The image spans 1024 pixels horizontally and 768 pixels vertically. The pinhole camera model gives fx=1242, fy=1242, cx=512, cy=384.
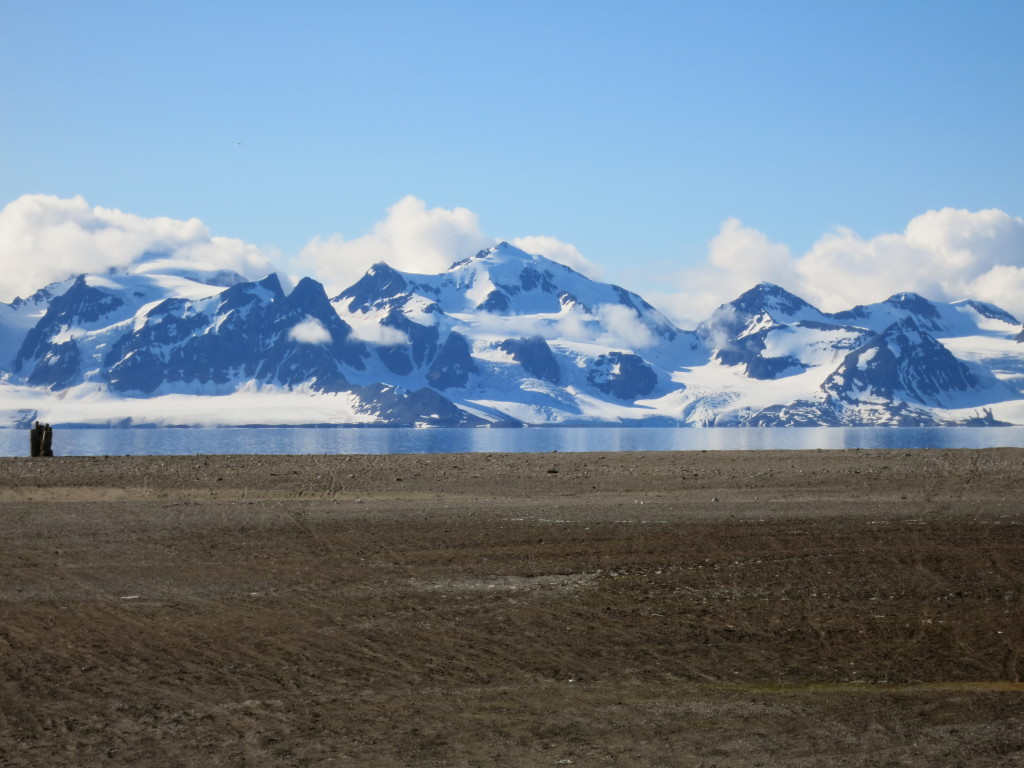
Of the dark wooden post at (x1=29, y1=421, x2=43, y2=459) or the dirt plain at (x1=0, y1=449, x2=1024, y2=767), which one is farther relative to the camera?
the dark wooden post at (x1=29, y1=421, x2=43, y2=459)

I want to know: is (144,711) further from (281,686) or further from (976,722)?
(976,722)

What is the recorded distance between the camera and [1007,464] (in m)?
33.0

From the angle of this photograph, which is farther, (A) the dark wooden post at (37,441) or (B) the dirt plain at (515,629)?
(A) the dark wooden post at (37,441)

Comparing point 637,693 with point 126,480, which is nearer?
point 637,693

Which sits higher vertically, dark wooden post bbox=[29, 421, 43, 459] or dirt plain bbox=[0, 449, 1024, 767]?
dark wooden post bbox=[29, 421, 43, 459]

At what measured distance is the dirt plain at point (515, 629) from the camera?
10.9 metres

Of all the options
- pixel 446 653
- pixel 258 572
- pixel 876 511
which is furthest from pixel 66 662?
pixel 876 511

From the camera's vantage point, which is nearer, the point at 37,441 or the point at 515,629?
the point at 515,629

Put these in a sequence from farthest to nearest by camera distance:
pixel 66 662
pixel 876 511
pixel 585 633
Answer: pixel 876 511, pixel 585 633, pixel 66 662

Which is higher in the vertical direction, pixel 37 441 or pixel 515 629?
pixel 37 441

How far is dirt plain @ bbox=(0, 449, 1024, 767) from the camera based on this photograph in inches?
429

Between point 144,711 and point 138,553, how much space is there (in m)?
9.40

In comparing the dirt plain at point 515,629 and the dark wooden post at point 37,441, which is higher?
the dark wooden post at point 37,441

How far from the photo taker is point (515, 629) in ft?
49.6
